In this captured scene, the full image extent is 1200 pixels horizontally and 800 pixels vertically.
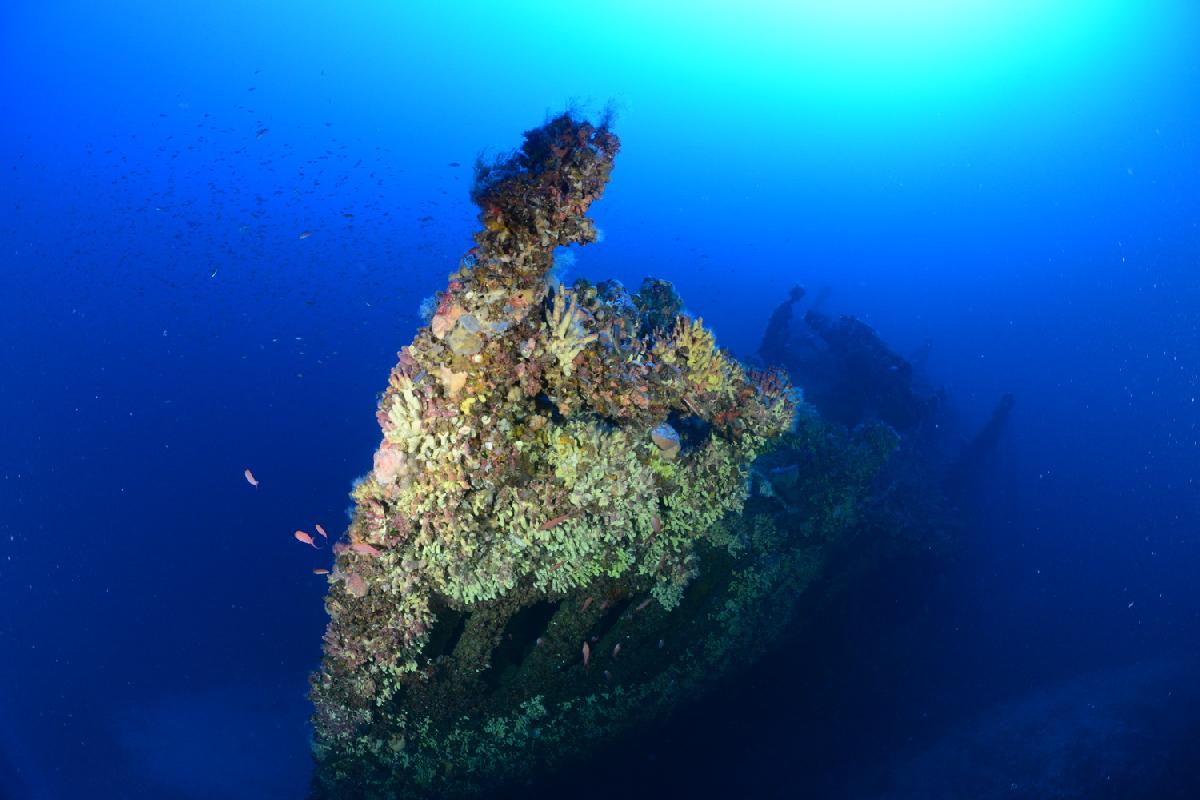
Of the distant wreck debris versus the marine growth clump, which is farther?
the distant wreck debris

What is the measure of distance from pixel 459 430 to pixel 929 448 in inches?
738

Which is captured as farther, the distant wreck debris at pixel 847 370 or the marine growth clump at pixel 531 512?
the distant wreck debris at pixel 847 370

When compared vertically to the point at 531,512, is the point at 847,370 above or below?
above

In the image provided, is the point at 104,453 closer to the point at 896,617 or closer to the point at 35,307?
the point at 35,307

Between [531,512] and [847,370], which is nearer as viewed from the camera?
[531,512]

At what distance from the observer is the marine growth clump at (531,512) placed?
4.23 m

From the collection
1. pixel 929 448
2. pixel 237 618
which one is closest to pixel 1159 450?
pixel 929 448

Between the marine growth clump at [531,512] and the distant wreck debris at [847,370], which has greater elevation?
the distant wreck debris at [847,370]

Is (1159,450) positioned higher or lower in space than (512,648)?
higher

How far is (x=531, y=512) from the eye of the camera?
4719 millimetres

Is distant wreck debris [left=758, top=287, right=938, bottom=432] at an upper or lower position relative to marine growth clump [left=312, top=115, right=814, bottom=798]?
upper

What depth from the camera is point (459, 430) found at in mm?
4355

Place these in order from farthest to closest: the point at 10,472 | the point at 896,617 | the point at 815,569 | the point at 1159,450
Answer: the point at 1159,450 → the point at 10,472 → the point at 896,617 → the point at 815,569

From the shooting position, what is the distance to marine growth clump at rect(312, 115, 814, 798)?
4227 mm
